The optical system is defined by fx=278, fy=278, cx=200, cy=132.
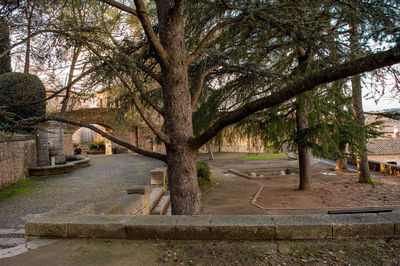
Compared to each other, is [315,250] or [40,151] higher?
[40,151]

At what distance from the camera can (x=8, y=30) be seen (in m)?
4.68

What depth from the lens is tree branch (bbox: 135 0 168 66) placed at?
394 cm

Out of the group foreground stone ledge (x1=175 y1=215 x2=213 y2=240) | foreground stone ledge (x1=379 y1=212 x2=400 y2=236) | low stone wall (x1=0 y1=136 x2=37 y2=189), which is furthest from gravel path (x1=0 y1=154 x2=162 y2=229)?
foreground stone ledge (x1=379 y1=212 x2=400 y2=236)

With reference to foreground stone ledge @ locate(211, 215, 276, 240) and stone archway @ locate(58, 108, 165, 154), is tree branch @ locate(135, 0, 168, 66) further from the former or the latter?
stone archway @ locate(58, 108, 165, 154)

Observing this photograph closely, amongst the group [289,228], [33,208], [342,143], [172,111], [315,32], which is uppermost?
[315,32]

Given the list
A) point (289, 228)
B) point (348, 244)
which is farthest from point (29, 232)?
point (348, 244)

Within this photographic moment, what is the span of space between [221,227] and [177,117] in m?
2.10

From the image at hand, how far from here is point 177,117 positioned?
4438 mm

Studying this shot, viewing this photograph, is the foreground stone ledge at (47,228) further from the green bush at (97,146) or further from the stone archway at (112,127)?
the green bush at (97,146)

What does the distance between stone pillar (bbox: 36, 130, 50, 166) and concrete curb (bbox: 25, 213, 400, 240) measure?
815 cm

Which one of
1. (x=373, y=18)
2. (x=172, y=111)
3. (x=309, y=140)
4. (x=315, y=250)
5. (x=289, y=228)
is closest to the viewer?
(x=315, y=250)

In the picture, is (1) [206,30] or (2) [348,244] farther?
(1) [206,30]

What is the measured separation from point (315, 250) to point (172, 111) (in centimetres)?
282

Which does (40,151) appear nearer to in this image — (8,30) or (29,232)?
(8,30)
